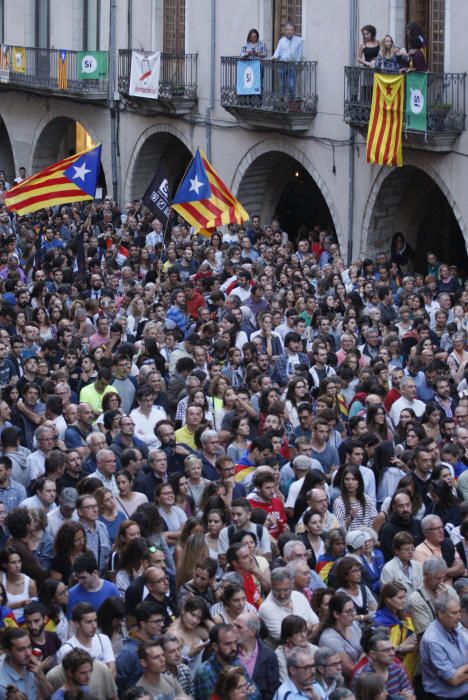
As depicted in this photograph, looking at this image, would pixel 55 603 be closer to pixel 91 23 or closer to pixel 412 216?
pixel 412 216

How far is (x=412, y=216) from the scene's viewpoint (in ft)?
87.1

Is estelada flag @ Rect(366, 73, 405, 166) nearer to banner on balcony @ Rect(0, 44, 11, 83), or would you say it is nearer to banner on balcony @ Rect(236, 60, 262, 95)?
banner on balcony @ Rect(236, 60, 262, 95)

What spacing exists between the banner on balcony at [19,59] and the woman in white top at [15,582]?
92.6ft

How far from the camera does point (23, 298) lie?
1797 cm

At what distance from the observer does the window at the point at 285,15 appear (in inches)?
1080

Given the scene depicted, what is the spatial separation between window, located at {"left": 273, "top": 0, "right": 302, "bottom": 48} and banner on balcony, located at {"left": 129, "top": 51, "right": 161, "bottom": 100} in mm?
3088

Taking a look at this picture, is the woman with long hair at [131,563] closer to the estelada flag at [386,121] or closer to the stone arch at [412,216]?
the estelada flag at [386,121]

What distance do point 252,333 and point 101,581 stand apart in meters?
7.88

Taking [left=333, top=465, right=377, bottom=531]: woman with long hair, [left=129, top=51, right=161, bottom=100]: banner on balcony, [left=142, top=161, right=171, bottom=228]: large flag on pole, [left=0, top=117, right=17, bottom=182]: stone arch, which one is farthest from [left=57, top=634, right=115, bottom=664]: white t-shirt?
[left=0, top=117, right=17, bottom=182]: stone arch

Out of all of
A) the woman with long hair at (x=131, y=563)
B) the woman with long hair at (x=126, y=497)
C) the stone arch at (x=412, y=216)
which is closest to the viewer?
the woman with long hair at (x=131, y=563)

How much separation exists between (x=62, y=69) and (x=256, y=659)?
90.6ft

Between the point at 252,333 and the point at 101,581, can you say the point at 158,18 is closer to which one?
the point at 252,333

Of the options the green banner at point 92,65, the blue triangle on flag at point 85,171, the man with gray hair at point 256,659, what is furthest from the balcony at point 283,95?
the man with gray hair at point 256,659

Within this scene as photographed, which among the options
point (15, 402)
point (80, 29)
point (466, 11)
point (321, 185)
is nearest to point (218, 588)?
point (15, 402)
